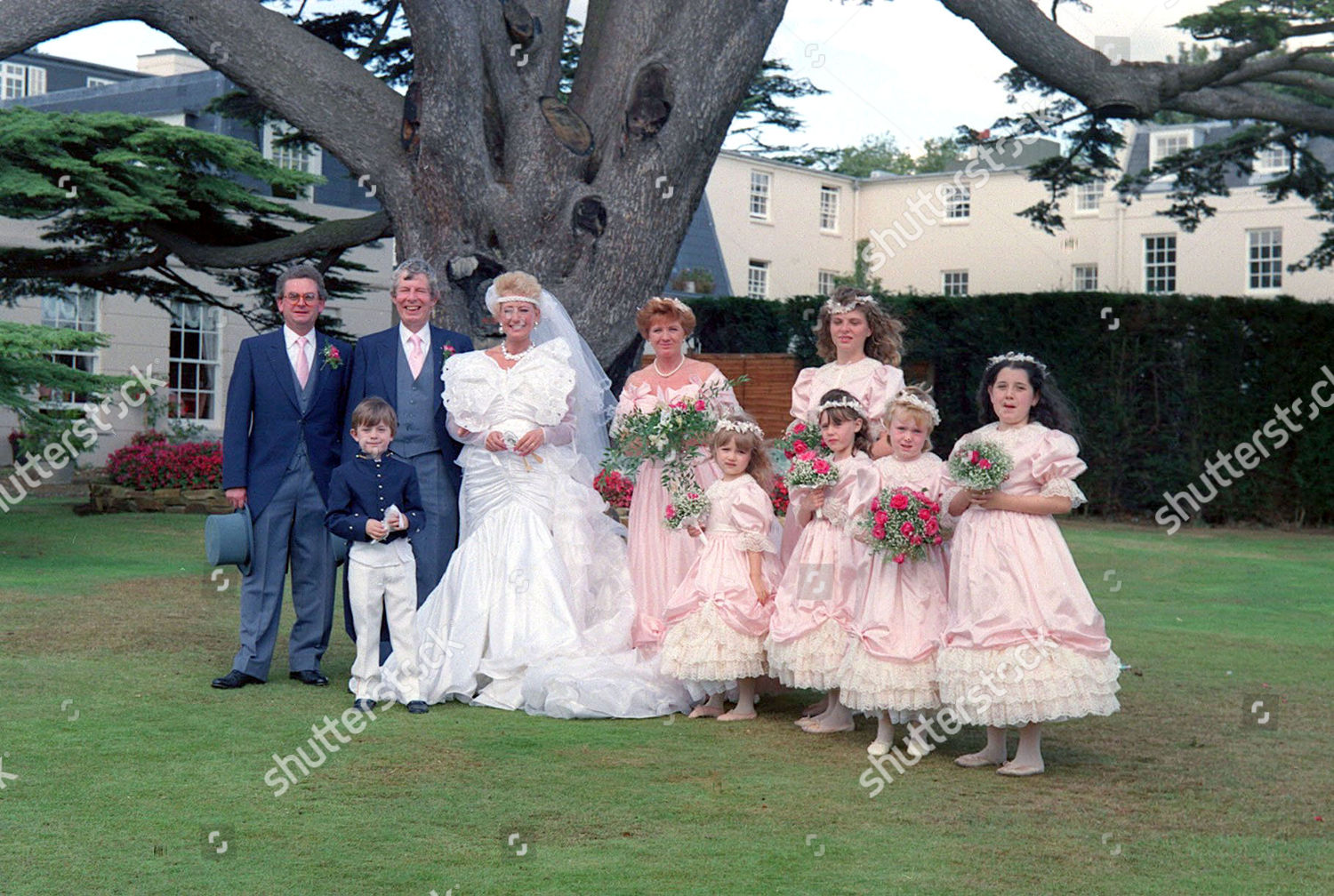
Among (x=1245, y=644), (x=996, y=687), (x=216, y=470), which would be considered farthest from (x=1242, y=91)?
(x=216, y=470)

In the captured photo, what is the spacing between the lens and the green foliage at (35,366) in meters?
11.9

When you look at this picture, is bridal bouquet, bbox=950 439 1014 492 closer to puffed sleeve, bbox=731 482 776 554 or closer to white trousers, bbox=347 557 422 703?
puffed sleeve, bbox=731 482 776 554

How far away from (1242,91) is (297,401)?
9.66 m

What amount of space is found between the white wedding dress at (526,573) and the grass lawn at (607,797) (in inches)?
11.3

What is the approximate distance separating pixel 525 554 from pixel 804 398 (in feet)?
5.49

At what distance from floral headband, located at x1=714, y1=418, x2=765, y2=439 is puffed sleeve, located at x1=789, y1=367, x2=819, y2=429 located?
20cm

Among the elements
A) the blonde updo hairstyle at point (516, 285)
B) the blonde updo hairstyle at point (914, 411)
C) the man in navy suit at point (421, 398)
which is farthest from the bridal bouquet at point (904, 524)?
the man in navy suit at point (421, 398)

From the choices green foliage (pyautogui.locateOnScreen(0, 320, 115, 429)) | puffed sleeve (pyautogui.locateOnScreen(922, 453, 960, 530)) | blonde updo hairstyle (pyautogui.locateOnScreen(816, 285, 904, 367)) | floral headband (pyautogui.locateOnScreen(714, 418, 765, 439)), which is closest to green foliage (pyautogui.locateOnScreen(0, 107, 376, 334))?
green foliage (pyautogui.locateOnScreen(0, 320, 115, 429))

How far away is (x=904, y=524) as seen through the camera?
20.0 ft

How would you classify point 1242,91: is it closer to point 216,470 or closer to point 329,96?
point 329,96

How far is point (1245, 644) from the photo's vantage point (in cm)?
982

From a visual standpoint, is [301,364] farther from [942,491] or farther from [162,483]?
[162,483]

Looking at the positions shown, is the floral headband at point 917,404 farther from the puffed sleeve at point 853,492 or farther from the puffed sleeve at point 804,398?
the puffed sleeve at point 804,398

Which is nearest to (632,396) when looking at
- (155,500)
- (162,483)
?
(155,500)
